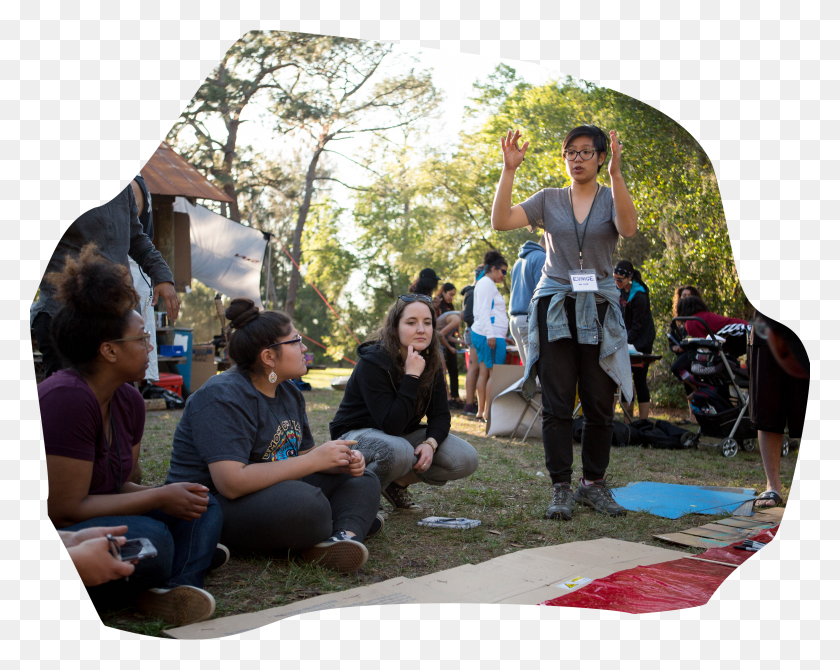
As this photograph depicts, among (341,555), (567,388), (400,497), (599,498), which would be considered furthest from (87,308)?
(599,498)

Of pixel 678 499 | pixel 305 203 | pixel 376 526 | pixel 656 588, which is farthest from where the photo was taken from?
pixel 678 499

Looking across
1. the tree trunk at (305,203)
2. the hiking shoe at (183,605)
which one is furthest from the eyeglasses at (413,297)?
the hiking shoe at (183,605)

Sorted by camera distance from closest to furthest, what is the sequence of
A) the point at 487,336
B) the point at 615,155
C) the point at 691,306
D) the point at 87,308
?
the point at 87,308 < the point at 615,155 < the point at 691,306 < the point at 487,336

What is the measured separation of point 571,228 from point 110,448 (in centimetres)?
195

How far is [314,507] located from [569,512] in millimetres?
1261

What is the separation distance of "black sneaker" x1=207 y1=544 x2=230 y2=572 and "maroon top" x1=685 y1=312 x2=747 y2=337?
1.92 metres

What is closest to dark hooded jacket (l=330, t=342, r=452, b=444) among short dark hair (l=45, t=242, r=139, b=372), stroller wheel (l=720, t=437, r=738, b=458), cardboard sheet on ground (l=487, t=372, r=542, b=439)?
short dark hair (l=45, t=242, r=139, b=372)

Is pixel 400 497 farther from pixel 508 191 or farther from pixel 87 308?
pixel 87 308

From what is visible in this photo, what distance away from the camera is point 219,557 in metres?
2.21

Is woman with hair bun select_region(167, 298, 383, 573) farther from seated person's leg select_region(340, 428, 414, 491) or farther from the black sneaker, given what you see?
seated person's leg select_region(340, 428, 414, 491)

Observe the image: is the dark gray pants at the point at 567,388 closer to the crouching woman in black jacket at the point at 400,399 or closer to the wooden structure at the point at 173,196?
the crouching woman in black jacket at the point at 400,399

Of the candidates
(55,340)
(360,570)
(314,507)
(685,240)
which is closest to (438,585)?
(360,570)

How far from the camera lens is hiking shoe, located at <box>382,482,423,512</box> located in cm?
316

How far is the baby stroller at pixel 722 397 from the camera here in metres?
3.14
